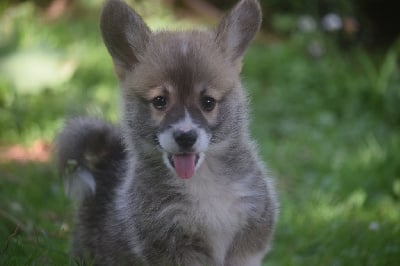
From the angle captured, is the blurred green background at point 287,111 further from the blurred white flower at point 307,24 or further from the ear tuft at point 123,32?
the ear tuft at point 123,32

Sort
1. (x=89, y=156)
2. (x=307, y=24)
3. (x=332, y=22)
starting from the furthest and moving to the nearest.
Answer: (x=307, y=24) → (x=332, y=22) → (x=89, y=156)

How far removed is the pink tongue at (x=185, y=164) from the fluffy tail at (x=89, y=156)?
0.80 m

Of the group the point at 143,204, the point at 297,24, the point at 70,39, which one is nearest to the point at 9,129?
the point at 70,39

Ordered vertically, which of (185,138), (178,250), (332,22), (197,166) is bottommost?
(332,22)

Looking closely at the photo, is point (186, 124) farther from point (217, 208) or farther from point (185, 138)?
point (217, 208)

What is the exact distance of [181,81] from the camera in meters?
3.33

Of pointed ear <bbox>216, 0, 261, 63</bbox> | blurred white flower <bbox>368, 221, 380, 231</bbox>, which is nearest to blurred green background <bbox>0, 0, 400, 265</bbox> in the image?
blurred white flower <bbox>368, 221, 380, 231</bbox>

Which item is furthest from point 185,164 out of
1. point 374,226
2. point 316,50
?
point 316,50

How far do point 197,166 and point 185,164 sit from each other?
0.07 m

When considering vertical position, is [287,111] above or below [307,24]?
Result: below

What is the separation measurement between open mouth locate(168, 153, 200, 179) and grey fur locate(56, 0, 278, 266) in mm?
43

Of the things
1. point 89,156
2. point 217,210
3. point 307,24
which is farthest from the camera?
point 307,24

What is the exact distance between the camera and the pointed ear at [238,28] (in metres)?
3.71

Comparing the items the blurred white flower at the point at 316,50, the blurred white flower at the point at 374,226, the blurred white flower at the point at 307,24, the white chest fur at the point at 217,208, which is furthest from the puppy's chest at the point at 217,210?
the blurred white flower at the point at 307,24
